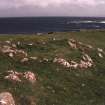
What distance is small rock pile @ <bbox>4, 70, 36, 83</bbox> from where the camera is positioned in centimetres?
4950

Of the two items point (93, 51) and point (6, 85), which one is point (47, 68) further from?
point (93, 51)

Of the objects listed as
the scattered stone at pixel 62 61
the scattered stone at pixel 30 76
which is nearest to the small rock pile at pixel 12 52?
the scattered stone at pixel 62 61

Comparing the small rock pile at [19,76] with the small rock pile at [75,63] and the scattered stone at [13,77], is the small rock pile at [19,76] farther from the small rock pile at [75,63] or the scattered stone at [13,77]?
the small rock pile at [75,63]

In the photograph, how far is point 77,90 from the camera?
5138 cm

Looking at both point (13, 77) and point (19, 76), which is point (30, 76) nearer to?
Answer: point (19, 76)

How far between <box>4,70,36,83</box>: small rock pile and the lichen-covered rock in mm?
4655

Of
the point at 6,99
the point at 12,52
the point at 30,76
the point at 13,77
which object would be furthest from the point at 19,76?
the point at 12,52

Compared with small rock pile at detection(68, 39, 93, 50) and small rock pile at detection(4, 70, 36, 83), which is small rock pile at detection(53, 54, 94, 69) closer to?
small rock pile at detection(68, 39, 93, 50)

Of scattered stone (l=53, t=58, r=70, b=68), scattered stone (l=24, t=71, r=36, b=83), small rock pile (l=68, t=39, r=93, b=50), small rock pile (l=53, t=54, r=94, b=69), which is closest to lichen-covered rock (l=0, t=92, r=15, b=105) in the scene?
scattered stone (l=24, t=71, r=36, b=83)

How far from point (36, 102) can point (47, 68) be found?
1151 centimetres

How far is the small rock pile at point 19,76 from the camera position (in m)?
49.5

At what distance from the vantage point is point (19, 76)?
50562 mm

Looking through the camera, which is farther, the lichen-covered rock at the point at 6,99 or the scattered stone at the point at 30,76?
the scattered stone at the point at 30,76

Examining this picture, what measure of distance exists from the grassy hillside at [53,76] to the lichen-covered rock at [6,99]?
1.18 meters
